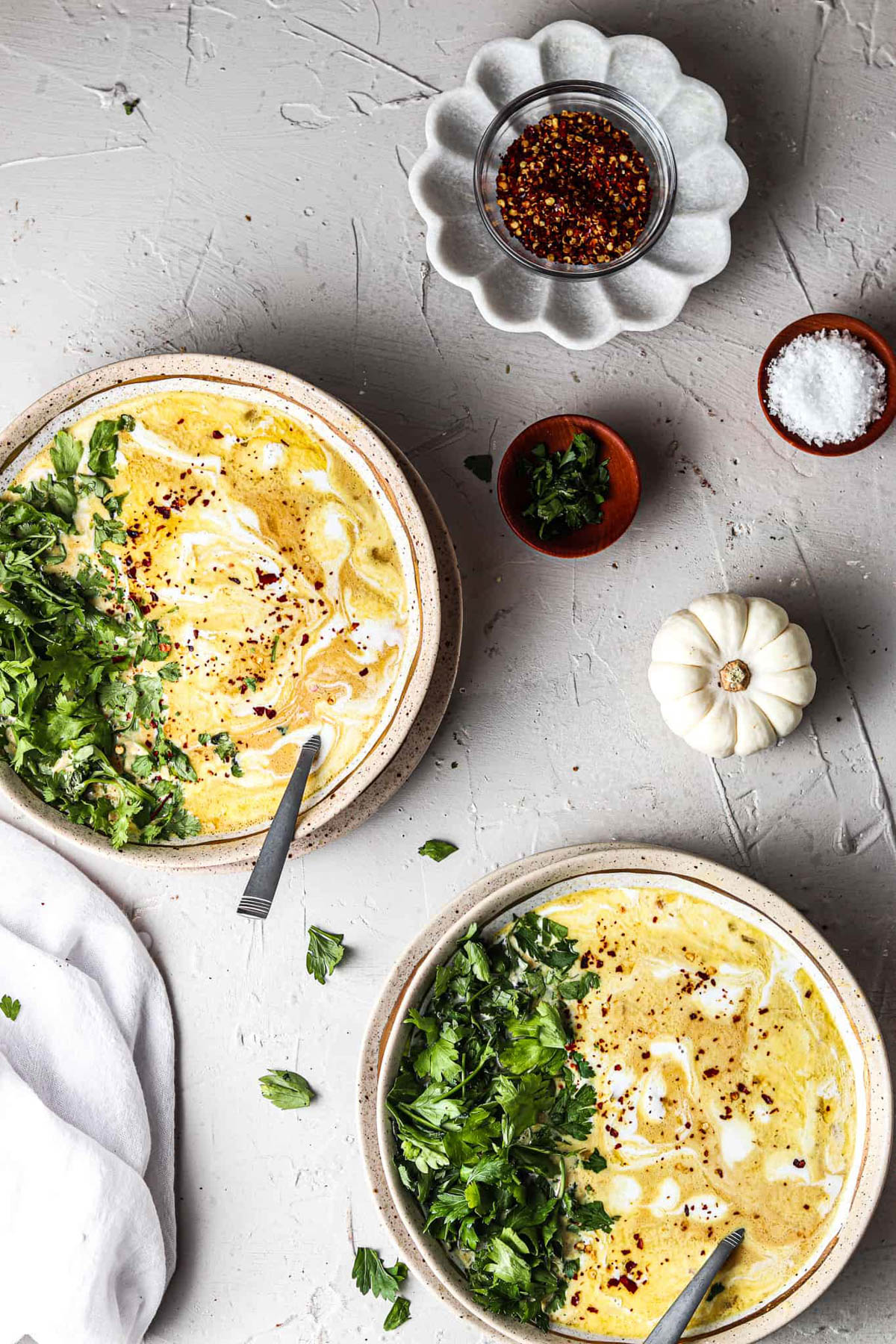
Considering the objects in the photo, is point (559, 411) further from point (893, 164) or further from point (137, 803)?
point (137, 803)

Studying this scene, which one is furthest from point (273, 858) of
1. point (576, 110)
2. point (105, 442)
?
point (576, 110)

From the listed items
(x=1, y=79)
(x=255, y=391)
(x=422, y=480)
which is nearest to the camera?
(x=255, y=391)

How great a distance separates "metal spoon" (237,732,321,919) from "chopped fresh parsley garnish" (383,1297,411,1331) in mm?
873

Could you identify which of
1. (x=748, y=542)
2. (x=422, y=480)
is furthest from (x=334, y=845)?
(x=748, y=542)

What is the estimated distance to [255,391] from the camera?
184 cm

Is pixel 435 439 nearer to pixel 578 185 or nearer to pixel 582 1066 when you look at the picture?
pixel 578 185

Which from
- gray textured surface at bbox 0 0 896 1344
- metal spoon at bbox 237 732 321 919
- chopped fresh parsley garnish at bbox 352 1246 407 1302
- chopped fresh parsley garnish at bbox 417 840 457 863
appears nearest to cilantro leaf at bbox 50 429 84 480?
gray textured surface at bbox 0 0 896 1344

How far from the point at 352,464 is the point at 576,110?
2.65 ft

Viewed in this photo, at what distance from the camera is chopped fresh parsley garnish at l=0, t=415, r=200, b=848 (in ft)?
6.12

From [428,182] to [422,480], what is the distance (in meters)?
0.55

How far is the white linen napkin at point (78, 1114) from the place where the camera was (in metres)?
1.96

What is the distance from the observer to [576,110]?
1910 millimetres

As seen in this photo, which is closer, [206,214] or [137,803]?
[137,803]

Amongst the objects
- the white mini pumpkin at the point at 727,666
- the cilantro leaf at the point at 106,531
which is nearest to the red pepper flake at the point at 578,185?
the white mini pumpkin at the point at 727,666
